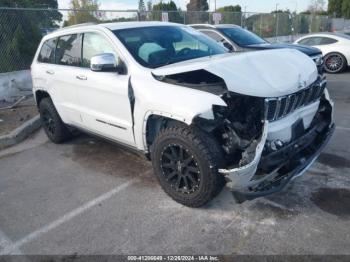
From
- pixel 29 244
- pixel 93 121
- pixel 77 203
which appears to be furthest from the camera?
pixel 93 121

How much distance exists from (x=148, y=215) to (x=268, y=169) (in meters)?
1.32

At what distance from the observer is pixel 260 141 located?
124 inches

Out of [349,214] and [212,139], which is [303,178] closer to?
[349,214]

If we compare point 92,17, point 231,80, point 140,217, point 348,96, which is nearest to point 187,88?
point 231,80

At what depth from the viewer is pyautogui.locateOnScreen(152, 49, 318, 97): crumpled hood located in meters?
3.17

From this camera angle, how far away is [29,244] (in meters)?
3.38

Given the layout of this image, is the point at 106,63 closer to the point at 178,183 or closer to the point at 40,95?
the point at 178,183

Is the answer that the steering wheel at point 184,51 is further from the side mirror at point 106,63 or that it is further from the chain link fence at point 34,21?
the chain link fence at point 34,21

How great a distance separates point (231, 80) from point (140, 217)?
66.0 inches

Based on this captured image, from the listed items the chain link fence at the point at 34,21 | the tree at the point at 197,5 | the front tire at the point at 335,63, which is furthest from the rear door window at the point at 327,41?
the tree at the point at 197,5

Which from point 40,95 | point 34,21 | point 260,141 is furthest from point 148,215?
point 34,21

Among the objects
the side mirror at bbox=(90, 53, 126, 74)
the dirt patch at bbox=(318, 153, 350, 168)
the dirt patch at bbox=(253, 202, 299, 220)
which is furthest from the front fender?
the dirt patch at bbox=(318, 153, 350, 168)

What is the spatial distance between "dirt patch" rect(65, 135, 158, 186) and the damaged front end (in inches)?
55.7

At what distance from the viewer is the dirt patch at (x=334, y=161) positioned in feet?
15.1
